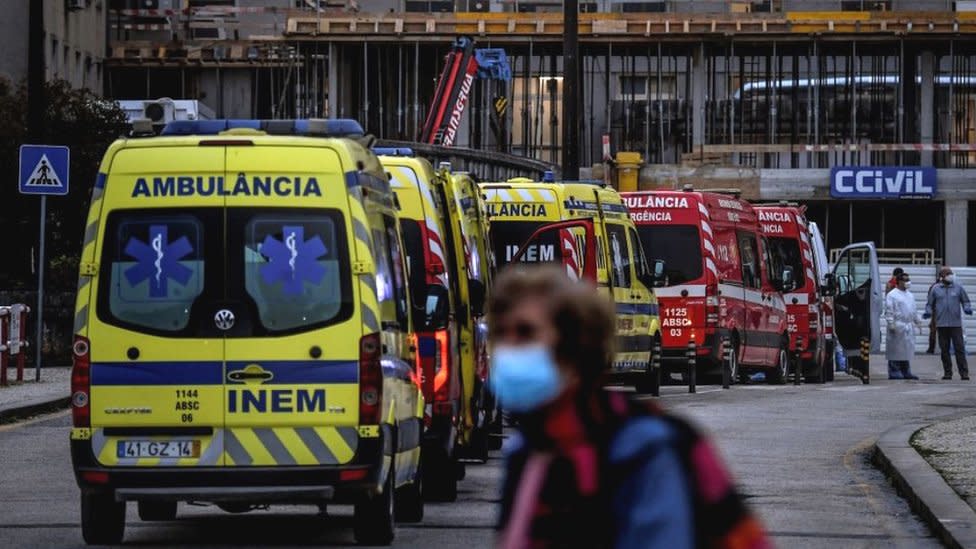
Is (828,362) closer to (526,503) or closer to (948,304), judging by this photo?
(948,304)

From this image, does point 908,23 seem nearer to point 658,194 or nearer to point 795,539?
point 658,194

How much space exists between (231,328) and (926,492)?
4.87 meters

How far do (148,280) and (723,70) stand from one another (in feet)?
158

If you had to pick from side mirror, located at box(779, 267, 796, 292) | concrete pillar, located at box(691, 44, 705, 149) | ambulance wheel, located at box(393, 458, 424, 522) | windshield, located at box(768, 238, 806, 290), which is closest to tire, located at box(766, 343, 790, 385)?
side mirror, located at box(779, 267, 796, 292)

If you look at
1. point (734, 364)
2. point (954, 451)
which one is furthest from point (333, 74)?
point (954, 451)

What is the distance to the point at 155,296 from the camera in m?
11.4

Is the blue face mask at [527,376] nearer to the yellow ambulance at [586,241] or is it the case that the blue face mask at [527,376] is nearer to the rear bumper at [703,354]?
the yellow ambulance at [586,241]

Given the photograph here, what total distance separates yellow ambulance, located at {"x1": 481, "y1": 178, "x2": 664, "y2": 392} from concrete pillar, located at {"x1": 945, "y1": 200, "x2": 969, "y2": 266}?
28765mm

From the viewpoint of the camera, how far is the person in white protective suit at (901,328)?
35.7 m

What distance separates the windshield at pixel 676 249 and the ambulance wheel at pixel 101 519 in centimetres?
1787

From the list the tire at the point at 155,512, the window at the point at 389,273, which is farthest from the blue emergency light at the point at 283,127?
the tire at the point at 155,512

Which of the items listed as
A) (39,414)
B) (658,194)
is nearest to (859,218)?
(658,194)

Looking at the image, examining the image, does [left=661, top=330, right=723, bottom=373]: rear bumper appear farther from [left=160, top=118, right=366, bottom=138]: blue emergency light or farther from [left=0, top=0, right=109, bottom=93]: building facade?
[left=0, top=0, right=109, bottom=93]: building facade

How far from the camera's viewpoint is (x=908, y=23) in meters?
54.8
